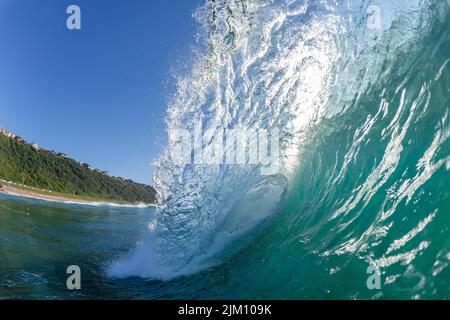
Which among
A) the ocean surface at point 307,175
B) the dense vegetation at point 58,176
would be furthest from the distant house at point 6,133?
the ocean surface at point 307,175

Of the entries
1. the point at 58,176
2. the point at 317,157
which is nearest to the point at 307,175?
the point at 317,157

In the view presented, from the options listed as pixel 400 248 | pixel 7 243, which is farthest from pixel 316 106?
pixel 7 243

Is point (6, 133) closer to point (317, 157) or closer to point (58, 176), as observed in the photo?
point (58, 176)

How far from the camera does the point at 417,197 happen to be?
4449mm

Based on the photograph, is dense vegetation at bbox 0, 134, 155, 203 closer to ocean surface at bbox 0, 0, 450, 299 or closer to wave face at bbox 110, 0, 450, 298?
ocean surface at bbox 0, 0, 450, 299

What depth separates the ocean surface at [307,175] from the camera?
4.36 meters

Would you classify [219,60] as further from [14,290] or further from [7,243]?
[7,243]

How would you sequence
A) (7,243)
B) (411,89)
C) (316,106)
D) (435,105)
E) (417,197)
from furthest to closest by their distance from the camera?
(7,243) → (316,106) → (411,89) → (435,105) → (417,197)

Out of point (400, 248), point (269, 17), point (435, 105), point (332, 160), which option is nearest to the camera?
point (400, 248)

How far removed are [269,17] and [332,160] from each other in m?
2.76

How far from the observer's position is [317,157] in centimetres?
646

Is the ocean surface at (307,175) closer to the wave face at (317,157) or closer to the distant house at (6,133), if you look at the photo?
the wave face at (317,157)

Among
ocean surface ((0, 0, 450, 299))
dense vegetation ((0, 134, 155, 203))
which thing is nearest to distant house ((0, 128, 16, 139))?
dense vegetation ((0, 134, 155, 203))

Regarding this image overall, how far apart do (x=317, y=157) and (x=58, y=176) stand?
68.9 m
